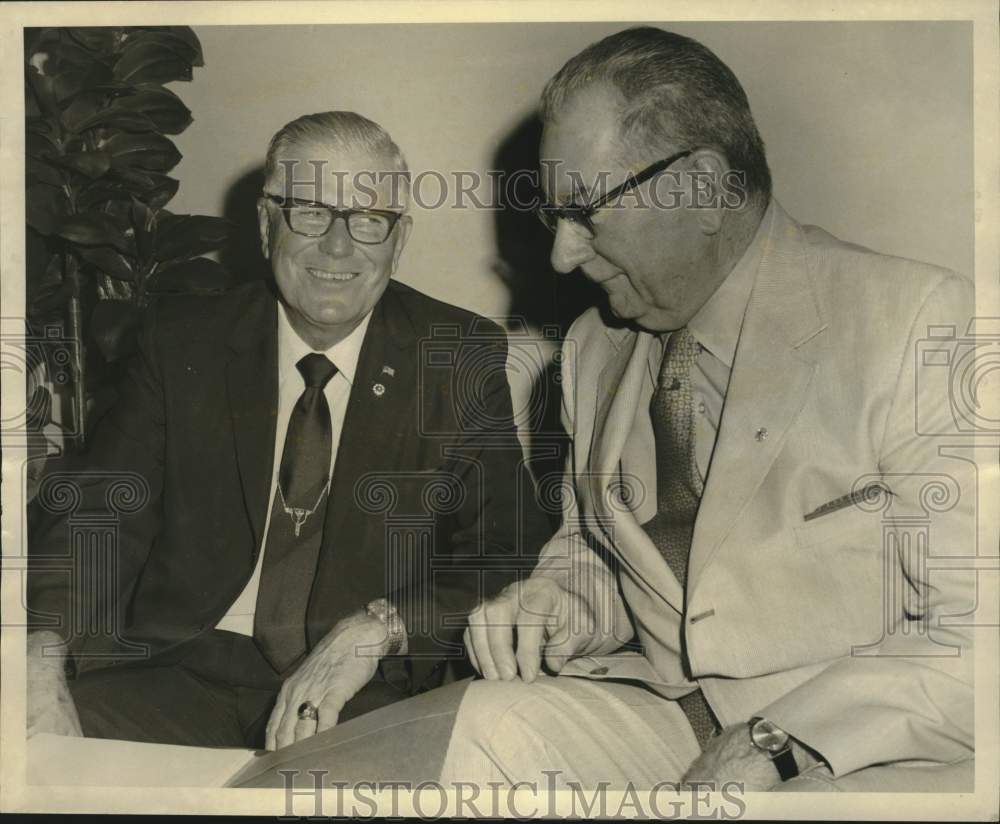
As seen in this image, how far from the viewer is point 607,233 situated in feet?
7.10

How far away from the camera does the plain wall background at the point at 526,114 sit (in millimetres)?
2221

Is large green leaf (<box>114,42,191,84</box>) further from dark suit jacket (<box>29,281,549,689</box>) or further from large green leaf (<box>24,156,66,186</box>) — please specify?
dark suit jacket (<box>29,281,549,689</box>)

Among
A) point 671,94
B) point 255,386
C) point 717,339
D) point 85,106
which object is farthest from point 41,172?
point 717,339

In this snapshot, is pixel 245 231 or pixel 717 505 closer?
pixel 717 505

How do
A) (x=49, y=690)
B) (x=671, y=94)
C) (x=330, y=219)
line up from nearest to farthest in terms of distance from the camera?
(x=671, y=94)
(x=330, y=219)
(x=49, y=690)

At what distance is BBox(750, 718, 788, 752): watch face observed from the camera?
83.9 inches

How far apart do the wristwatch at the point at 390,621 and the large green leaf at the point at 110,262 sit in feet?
2.50

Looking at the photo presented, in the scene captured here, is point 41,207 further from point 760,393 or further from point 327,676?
point 760,393

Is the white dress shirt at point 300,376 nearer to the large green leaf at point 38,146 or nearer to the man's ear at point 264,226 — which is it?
the man's ear at point 264,226

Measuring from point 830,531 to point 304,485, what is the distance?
940 mm

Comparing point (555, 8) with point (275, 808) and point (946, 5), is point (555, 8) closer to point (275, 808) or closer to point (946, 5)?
point (946, 5)

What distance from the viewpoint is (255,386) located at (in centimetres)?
229

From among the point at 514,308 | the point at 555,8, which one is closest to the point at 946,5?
the point at 555,8

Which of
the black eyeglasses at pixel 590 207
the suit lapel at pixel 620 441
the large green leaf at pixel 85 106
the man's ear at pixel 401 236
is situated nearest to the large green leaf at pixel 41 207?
the large green leaf at pixel 85 106
